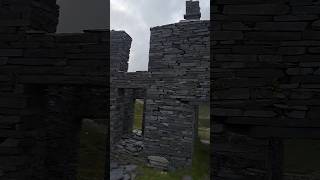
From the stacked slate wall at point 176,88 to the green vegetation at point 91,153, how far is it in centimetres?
235

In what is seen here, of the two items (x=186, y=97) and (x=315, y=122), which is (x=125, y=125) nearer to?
(x=186, y=97)

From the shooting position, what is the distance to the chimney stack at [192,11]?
14156mm

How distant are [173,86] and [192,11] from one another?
3151mm

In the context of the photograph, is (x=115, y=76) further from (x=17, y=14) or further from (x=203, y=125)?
(x=203, y=125)

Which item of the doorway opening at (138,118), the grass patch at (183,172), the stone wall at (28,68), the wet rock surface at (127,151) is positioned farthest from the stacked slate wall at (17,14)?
the doorway opening at (138,118)

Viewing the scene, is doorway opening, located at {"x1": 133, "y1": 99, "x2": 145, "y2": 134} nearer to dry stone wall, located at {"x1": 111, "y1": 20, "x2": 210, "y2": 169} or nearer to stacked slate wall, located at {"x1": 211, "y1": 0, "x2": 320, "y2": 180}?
dry stone wall, located at {"x1": 111, "y1": 20, "x2": 210, "y2": 169}

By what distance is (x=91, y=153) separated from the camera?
426 inches

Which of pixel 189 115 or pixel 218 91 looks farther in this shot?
pixel 189 115

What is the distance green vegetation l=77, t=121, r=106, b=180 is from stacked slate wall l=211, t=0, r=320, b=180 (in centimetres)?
478

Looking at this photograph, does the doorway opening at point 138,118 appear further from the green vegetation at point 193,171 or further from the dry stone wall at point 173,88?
the green vegetation at point 193,171

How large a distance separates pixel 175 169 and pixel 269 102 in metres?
9.01

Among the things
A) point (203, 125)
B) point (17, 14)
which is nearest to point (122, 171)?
point (17, 14)

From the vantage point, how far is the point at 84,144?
1107 cm

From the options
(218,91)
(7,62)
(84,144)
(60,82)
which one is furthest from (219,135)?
(84,144)
